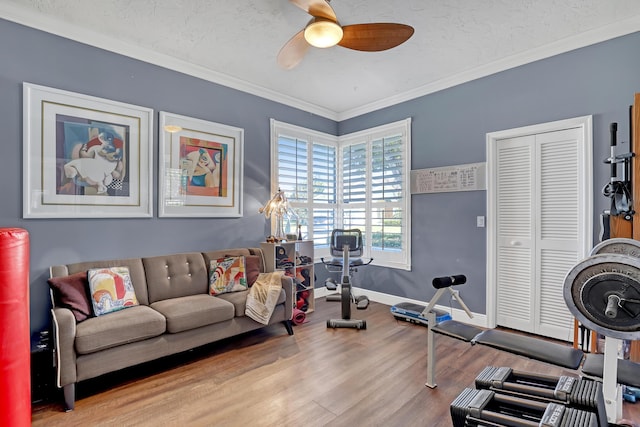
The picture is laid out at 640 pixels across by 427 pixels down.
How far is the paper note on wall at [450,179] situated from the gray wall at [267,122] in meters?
0.09

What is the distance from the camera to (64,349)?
210 centimetres

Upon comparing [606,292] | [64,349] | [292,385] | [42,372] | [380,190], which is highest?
[380,190]

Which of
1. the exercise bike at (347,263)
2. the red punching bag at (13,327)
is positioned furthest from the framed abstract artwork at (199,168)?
the red punching bag at (13,327)

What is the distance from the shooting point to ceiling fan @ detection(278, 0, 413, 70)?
205cm

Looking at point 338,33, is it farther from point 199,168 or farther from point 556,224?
point 556,224

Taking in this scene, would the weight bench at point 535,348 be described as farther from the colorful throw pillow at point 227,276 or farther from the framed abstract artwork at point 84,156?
the framed abstract artwork at point 84,156

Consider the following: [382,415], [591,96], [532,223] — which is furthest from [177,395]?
[591,96]

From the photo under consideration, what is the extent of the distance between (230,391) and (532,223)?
3.22 m

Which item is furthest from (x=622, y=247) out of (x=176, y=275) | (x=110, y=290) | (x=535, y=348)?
(x=110, y=290)

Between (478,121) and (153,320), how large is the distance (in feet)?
12.4

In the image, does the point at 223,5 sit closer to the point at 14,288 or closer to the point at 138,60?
the point at 138,60

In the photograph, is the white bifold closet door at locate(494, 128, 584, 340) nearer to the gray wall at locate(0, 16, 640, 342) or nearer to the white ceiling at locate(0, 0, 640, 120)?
the gray wall at locate(0, 16, 640, 342)

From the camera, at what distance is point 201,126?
3600mm

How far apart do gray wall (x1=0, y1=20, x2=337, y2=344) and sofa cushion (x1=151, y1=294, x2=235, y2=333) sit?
27.9 inches
